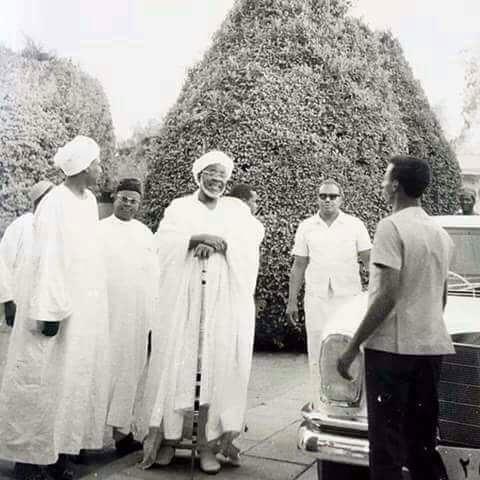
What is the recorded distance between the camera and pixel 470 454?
9.35 feet

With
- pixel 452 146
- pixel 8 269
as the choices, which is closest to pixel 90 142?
pixel 8 269

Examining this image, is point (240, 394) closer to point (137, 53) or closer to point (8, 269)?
point (8, 269)

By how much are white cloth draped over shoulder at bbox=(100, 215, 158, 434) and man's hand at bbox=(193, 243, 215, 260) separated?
49 centimetres

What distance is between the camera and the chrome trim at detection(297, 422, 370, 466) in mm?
2936

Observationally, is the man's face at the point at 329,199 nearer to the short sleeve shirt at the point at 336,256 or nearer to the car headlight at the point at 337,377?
the short sleeve shirt at the point at 336,256

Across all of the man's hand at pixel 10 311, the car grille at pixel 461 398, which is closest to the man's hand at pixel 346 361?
the car grille at pixel 461 398

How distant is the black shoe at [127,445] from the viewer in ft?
14.5

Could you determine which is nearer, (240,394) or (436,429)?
(436,429)

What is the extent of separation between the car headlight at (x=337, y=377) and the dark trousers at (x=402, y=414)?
26 cm

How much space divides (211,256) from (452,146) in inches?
240

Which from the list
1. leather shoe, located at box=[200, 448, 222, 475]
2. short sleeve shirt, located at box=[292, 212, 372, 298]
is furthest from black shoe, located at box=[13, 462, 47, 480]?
short sleeve shirt, located at box=[292, 212, 372, 298]

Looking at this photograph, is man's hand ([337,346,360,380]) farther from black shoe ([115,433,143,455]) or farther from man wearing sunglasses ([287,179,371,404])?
man wearing sunglasses ([287,179,371,404])

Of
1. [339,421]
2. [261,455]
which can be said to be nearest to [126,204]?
[261,455]

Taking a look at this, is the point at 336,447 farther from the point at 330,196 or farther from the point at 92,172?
the point at 330,196
